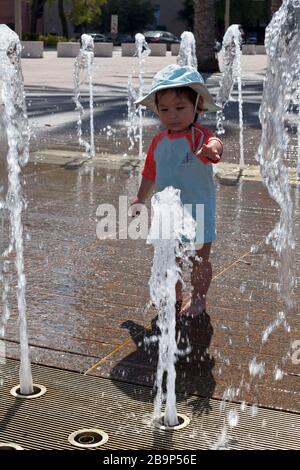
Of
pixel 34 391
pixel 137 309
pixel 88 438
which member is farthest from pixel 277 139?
pixel 88 438

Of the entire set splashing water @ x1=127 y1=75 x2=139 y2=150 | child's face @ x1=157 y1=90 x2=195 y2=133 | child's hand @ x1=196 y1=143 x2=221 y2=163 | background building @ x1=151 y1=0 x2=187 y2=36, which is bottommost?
child's hand @ x1=196 y1=143 x2=221 y2=163

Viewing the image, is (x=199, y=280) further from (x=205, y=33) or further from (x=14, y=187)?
(x=205, y=33)

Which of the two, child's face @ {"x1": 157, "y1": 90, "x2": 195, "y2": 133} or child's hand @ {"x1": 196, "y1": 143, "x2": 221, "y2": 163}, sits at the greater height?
child's face @ {"x1": 157, "y1": 90, "x2": 195, "y2": 133}

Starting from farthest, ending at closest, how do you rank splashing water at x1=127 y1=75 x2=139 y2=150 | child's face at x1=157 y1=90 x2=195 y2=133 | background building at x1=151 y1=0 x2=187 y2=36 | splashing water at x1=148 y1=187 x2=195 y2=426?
1. background building at x1=151 y1=0 x2=187 y2=36
2. splashing water at x1=127 y1=75 x2=139 y2=150
3. child's face at x1=157 y1=90 x2=195 y2=133
4. splashing water at x1=148 y1=187 x2=195 y2=426

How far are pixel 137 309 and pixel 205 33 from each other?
25.2 m

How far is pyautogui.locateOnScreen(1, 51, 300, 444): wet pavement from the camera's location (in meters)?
3.64

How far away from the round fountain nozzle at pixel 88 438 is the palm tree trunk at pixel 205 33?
25.9 m

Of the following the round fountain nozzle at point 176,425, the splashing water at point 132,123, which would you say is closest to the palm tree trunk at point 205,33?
the splashing water at point 132,123

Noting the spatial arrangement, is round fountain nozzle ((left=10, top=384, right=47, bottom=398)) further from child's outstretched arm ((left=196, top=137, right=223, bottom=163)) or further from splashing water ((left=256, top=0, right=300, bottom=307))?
splashing water ((left=256, top=0, right=300, bottom=307))

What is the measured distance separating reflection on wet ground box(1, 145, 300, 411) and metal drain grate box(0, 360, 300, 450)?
0.13 m

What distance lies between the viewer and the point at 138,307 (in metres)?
4.49

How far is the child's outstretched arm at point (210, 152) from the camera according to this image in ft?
12.8

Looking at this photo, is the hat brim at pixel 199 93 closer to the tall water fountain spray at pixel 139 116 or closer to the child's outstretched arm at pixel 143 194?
the child's outstretched arm at pixel 143 194

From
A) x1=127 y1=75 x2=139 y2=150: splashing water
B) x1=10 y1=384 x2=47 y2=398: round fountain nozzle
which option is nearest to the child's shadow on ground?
x1=10 y1=384 x2=47 y2=398: round fountain nozzle
